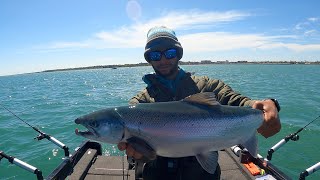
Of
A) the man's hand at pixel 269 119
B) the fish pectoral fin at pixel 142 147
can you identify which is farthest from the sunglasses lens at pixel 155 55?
the man's hand at pixel 269 119

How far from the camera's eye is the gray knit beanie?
5.47m

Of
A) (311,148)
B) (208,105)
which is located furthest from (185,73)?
(311,148)

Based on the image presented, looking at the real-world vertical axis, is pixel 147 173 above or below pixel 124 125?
below

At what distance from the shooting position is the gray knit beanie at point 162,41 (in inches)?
215

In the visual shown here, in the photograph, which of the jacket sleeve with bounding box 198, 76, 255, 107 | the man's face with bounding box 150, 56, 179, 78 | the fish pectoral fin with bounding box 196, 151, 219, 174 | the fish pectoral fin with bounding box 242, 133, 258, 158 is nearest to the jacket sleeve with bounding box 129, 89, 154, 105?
the man's face with bounding box 150, 56, 179, 78

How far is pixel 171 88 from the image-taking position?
18.1 ft

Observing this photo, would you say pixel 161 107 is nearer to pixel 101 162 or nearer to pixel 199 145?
pixel 199 145

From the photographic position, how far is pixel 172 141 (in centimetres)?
411

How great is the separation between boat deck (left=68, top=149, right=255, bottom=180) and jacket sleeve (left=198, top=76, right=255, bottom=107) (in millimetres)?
3034

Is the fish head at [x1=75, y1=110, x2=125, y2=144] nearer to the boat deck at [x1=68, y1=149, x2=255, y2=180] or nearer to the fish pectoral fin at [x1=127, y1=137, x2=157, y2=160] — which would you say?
the fish pectoral fin at [x1=127, y1=137, x2=157, y2=160]

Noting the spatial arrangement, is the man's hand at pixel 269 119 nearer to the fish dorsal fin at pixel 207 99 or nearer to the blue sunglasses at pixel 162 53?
the fish dorsal fin at pixel 207 99

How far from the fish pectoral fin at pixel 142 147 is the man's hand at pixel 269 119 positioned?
1689mm

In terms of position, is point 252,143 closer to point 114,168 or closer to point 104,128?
point 104,128

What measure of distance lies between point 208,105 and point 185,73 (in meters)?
1.41
